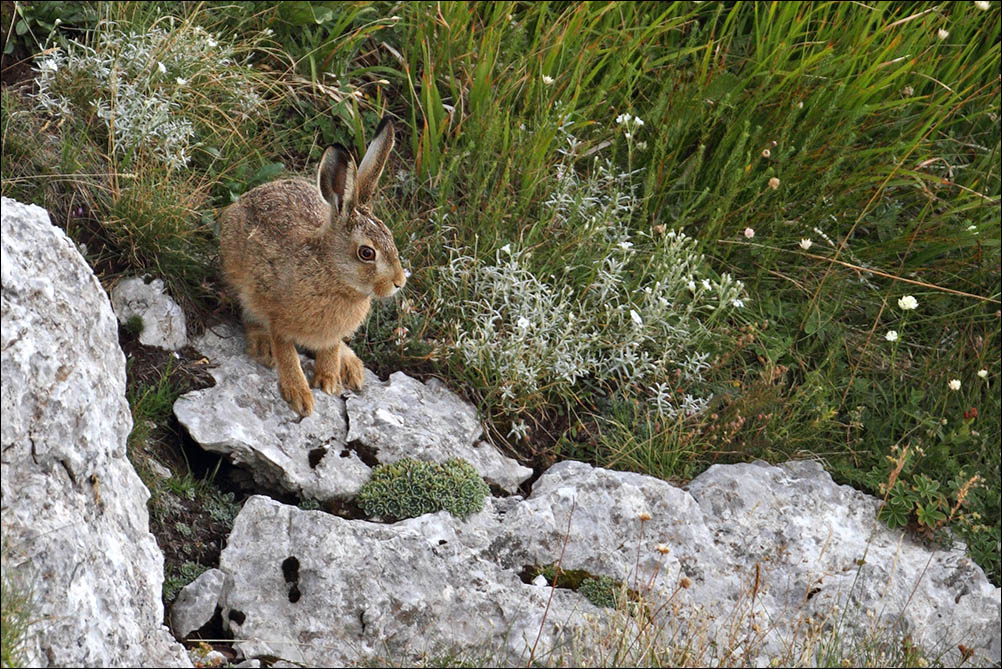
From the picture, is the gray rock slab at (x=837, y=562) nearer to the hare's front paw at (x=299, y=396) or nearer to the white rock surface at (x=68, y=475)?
the hare's front paw at (x=299, y=396)

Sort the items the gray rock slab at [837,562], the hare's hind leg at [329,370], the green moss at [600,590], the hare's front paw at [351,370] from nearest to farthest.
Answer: the green moss at [600,590]
the gray rock slab at [837,562]
the hare's hind leg at [329,370]
the hare's front paw at [351,370]

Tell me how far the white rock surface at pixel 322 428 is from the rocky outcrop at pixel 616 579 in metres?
0.31

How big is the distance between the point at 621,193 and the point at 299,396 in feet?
7.28

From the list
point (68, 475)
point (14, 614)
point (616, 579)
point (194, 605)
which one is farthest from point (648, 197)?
point (14, 614)

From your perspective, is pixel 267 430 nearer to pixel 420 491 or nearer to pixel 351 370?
pixel 351 370

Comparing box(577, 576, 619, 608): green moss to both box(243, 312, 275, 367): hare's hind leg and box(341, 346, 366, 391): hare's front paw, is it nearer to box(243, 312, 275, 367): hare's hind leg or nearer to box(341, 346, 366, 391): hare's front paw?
box(341, 346, 366, 391): hare's front paw

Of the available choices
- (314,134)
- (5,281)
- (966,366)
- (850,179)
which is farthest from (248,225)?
(966,366)

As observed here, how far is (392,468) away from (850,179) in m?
3.04

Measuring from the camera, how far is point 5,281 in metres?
3.81

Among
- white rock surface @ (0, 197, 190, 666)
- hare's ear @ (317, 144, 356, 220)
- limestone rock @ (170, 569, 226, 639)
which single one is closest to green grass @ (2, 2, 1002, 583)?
hare's ear @ (317, 144, 356, 220)

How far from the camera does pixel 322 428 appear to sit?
5270 mm

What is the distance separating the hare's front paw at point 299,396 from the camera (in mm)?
5293

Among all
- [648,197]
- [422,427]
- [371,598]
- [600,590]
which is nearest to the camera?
[371,598]

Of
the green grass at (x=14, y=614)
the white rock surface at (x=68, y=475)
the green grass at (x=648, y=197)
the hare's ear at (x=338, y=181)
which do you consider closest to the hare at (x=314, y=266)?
the hare's ear at (x=338, y=181)
